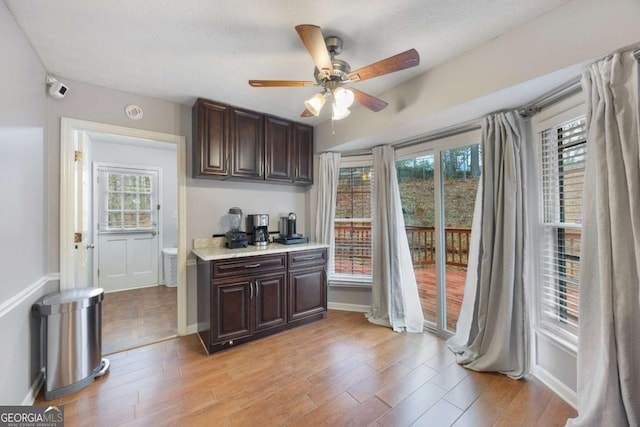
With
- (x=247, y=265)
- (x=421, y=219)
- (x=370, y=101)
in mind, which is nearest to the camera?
(x=370, y=101)

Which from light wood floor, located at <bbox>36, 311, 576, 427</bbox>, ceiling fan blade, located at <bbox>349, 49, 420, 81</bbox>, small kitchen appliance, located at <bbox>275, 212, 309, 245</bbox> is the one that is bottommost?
light wood floor, located at <bbox>36, 311, 576, 427</bbox>

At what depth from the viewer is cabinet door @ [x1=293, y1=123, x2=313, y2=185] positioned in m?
3.27

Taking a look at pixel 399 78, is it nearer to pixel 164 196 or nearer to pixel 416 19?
pixel 416 19

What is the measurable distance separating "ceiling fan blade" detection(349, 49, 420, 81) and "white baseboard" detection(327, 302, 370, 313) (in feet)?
8.87

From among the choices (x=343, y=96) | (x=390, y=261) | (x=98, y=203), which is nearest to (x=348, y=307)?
(x=390, y=261)

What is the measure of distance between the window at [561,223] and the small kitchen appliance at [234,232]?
272 cm

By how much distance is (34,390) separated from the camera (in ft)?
5.78

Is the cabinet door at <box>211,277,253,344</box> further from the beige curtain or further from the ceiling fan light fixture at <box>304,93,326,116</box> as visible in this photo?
the beige curtain

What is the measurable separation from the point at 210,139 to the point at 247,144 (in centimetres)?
39

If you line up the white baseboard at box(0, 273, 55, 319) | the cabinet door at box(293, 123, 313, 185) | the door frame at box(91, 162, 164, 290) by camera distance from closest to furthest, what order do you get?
1. the white baseboard at box(0, 273, 55, 319)
2. the cabinet door at box(293, 123, 313, 185)
3. the door frame at box(91, 162, 164, 290)

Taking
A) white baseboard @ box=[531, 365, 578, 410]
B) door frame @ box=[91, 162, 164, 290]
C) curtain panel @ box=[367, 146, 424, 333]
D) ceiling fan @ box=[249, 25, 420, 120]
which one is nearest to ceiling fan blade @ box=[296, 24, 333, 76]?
ceiling fan @ box=[249, 25, 420, 120]

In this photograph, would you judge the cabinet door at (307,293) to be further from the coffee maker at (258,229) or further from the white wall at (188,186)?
the white wall at (188,186)

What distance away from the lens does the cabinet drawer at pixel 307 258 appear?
2859 mm

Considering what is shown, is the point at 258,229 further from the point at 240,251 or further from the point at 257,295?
the point at 257,295
